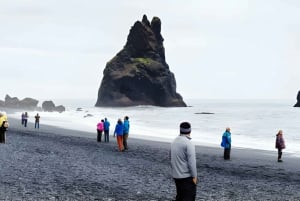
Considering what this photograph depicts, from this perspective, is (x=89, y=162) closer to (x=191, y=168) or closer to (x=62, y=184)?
(x=62, y=184)

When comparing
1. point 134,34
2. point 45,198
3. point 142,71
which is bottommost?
point 45,198

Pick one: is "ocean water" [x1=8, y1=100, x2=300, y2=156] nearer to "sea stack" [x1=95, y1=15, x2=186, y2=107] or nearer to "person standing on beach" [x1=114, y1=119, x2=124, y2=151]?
"person standing on beach" [x1=114, y1=119, x2=124, y2=151]

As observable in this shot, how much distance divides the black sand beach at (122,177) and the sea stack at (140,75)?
139823 millimetres

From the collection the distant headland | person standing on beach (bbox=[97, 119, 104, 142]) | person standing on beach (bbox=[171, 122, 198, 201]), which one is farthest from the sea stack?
person standing on beach (bbox=[171, 122, 198, 201])

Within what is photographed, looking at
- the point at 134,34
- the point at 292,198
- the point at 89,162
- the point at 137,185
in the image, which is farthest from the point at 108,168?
the point at 134,34

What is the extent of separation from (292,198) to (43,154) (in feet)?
41.8

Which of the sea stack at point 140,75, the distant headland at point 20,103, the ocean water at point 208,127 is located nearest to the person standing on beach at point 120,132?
the ocean water at point 208,127

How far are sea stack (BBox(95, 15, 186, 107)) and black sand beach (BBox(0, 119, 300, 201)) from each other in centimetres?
13982

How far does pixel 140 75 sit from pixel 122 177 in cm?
15303

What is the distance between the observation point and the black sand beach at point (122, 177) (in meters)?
14.2

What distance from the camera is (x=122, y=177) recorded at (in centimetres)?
1758

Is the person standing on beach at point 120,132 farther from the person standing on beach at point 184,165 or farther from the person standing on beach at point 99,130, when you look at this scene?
the person standing on beach at point 184,165

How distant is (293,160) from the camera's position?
28094 mm

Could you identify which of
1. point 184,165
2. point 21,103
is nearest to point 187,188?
point 184,165
